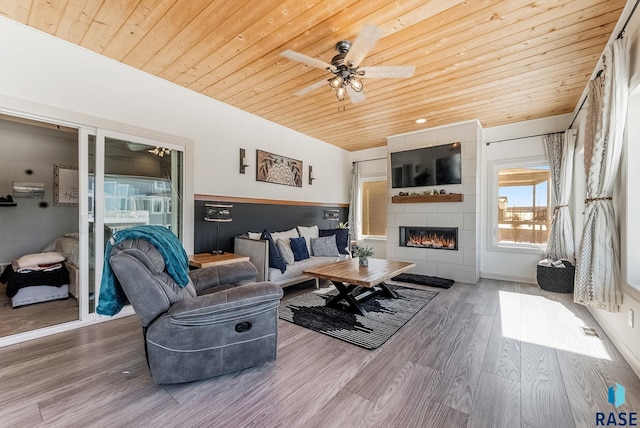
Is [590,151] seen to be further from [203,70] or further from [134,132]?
[134,132]

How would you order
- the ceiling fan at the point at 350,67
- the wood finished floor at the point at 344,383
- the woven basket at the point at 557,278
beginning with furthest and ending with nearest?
1. the woven basket at the point at 557,278
2. the ceiling fan at the point at 350,67
3. the wood finished floor at the point at 344,383

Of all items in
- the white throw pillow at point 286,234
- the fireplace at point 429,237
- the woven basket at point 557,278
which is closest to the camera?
the woven basket at point 557,278

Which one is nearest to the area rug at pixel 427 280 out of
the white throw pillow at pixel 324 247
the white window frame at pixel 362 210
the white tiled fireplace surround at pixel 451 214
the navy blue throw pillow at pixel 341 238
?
the white tiled fireplace surround at pixel 451 214

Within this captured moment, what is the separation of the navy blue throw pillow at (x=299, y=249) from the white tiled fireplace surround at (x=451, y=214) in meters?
2.04

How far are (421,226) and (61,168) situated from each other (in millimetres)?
6664

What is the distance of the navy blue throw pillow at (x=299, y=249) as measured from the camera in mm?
4476

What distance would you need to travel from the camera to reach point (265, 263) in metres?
3.67

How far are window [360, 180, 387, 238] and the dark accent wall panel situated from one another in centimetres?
130

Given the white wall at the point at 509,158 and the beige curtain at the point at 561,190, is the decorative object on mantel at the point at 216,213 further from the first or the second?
the beige curtain at the point at 561,190

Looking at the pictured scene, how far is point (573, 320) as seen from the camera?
3.04m

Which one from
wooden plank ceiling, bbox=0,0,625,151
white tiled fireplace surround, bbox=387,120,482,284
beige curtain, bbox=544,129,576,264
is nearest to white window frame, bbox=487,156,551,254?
beige curtain, bbox=544,129,576,264

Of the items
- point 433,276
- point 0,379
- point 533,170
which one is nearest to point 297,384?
point 0,379

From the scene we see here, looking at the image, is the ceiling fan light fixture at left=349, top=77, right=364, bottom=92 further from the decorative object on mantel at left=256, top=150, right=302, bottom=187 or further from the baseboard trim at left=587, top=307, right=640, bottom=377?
the baseboard trim at left=587, top=307, right=640, bottom=377

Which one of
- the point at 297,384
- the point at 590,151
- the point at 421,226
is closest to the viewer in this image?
the point at 297,384
